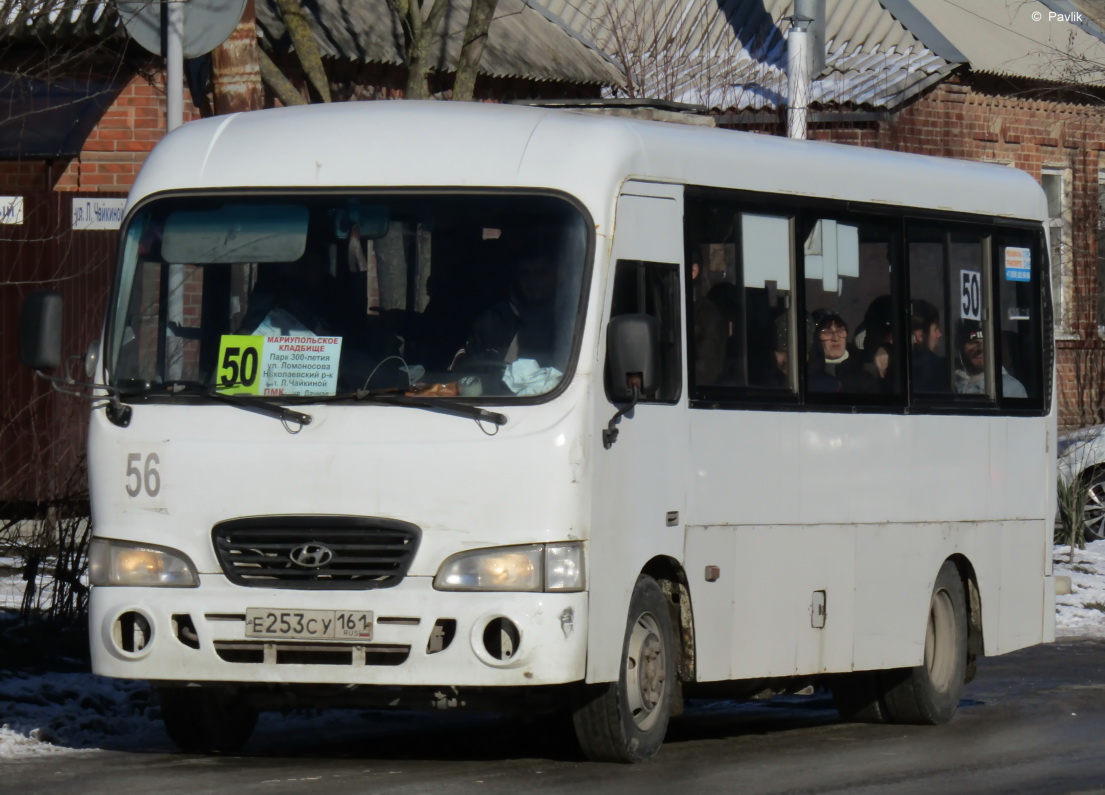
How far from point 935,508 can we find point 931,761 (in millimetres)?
1861

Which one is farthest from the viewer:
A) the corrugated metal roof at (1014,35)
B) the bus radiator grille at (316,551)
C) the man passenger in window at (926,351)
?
the corrugated metal roof at (1014,35)

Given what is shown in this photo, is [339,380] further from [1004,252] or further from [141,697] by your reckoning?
[1004,252]

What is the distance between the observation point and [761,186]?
33.5ft

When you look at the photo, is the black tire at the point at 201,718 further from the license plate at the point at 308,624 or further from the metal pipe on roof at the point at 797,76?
the metal pipe on roof at the point at 797,76

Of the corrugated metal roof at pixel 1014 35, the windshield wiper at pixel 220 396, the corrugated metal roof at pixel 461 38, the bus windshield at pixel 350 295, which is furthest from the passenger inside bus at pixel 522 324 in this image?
the corrugated metal roof at pixel 1014 35

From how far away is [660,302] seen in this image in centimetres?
938

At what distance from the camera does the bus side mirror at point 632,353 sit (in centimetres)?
870

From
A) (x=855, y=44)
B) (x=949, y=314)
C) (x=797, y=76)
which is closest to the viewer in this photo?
(x=949, y=314)

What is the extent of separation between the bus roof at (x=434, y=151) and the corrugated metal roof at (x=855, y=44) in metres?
15.9

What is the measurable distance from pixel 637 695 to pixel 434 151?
2.23m

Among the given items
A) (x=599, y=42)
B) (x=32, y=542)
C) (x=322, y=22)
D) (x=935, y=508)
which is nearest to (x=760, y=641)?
(x=935, y=508)

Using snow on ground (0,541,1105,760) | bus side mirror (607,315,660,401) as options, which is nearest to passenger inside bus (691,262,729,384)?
bus side mirror (607,315,660,401)

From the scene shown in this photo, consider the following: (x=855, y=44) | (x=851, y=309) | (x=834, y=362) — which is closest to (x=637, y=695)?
(x=834, y=362)

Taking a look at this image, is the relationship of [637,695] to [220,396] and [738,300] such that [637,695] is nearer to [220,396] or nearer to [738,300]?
A: [738,300]
